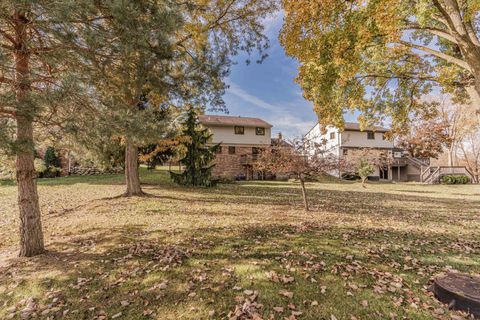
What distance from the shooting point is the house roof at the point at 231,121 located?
80.4 feet

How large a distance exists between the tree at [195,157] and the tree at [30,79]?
9433mm

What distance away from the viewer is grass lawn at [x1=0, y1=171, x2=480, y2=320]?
10.4 feet

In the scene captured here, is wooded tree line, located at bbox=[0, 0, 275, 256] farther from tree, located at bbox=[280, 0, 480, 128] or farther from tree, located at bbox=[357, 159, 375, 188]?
tree, located at bbox=[357, 159, 375, 188]

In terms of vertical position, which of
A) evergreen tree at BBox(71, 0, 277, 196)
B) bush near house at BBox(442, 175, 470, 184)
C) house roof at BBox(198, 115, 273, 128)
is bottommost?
bush near house at BBox(442, 175, 470, 184)

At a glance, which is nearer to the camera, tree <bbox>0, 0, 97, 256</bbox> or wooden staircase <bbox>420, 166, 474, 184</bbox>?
tree <bbox>0, 0, 97, 256</bbox>

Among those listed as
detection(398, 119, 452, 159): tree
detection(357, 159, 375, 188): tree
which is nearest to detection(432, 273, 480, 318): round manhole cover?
detection(357, 159, 375, 188): tree

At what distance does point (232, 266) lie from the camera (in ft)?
14.0

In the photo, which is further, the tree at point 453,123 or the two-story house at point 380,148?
the two-story house at point 380,148

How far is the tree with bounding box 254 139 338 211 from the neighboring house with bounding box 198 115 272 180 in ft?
49.3

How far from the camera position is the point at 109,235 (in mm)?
6039

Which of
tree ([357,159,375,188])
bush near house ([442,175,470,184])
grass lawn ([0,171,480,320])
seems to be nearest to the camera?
grass lawn ([0,171,480,320])

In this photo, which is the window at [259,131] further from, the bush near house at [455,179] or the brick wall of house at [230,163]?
the bush near house at [455,179]

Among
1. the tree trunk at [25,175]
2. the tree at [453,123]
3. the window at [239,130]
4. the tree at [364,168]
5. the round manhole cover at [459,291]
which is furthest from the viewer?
the tree at [453,123]

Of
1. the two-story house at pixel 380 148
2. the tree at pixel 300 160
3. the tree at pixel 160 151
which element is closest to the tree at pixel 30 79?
the tree at pixel 300 160
